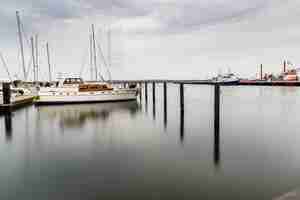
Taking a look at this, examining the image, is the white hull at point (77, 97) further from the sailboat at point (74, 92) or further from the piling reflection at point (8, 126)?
the piling reflection at point (8, 126)

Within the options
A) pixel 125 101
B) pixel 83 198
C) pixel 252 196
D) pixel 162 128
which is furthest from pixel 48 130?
pixel 125 101

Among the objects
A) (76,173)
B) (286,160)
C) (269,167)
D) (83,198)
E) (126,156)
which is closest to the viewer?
(83,198)

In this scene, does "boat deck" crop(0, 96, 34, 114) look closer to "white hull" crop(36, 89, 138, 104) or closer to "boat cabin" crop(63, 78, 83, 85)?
"white hull" crop(36, 89, 138, 104)

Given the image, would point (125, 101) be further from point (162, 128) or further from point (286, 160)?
point (286, 160)

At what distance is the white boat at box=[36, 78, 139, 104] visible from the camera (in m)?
27.2

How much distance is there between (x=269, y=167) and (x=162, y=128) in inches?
311

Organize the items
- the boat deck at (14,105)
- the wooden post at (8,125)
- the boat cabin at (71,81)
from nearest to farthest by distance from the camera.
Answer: the wooden post at (8,125) < the boat deck at (14,105) < the boat cabin at (71,81)

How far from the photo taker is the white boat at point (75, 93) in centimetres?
2723

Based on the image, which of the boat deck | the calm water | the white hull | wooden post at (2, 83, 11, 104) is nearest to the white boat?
the white hull

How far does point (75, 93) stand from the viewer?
91.5 ft

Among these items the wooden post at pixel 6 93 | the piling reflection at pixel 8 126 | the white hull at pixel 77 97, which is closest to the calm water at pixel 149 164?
the piling reflection at pixel 8 126

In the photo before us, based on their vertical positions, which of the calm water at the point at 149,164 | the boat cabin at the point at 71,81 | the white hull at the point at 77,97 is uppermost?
the boat cabin at the point at 71,81

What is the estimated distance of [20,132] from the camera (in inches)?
527

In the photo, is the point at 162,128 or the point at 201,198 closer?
the point at 201,198
